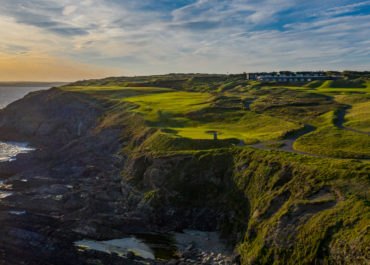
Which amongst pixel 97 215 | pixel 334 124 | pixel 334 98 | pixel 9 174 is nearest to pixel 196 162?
pixel 97 215

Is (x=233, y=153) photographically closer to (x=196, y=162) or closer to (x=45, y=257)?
(x=196, y=162)

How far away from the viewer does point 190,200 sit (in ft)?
128

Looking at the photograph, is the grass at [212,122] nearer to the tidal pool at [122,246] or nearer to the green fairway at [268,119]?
the green fairway at [268,119]

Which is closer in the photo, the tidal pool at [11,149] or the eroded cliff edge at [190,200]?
the eroded cliff edge at [190,200]

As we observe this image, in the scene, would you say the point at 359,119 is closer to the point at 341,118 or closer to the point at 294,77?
the point at 341,118

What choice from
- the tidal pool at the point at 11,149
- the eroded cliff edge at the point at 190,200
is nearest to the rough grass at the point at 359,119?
the eroded cliff edge at the point at 190,200

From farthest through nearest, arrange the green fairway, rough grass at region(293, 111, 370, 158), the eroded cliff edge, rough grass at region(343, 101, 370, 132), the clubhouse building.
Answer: the clubhouse building
rough grass at region(343, 101, 370, 132)
the green fairway
rough grass at region(293, 111, 370, 158)
the eroded cliff edge

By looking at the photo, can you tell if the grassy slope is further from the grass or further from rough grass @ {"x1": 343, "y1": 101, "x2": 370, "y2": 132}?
rough grass @ {"x1": 343, "y1": 101, "x2": 370, "y2": 132}

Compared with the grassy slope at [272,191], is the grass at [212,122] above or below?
above

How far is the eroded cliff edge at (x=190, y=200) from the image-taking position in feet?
86.3

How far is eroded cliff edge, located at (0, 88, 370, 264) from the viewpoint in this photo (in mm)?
26312

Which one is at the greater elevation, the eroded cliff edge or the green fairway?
the green fairway

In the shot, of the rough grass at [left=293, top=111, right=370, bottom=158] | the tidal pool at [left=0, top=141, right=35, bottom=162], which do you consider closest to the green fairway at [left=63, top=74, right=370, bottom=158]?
the rough grass at [left=293, top=111, right=370, bottom=158]

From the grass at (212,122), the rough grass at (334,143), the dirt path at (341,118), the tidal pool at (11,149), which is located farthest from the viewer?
the tidal pool at (11,149)
